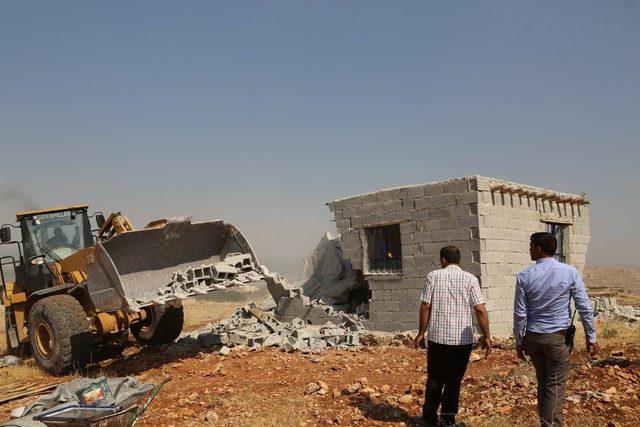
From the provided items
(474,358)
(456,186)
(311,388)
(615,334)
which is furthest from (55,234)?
(615,334)

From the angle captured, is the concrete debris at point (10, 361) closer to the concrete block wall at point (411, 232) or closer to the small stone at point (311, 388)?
the small stone at point (311, 388)

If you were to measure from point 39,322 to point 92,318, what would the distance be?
791mm

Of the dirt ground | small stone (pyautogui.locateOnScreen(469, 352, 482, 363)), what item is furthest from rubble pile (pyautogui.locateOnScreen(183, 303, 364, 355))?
small stone (pyautogui.locateOnScreen(469, 352, 482, 363))

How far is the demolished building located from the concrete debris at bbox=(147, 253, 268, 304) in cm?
344

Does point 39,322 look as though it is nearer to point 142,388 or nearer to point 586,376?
point 142,388

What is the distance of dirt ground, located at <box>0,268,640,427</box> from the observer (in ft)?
17.2

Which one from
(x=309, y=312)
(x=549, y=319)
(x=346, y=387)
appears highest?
(x=549, y=319)

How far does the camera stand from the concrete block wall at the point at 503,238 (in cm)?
980

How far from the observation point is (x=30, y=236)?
9609mm

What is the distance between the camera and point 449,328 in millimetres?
4547

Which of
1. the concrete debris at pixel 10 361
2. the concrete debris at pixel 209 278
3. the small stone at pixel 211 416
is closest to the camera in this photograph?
the small stone at pixel 211 416

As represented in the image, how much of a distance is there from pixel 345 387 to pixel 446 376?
6.93 feet

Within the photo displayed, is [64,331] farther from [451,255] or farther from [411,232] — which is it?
[411,232]

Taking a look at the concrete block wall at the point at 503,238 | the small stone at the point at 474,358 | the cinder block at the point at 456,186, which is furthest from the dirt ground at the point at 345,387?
the cinder block at the point at 456,186
